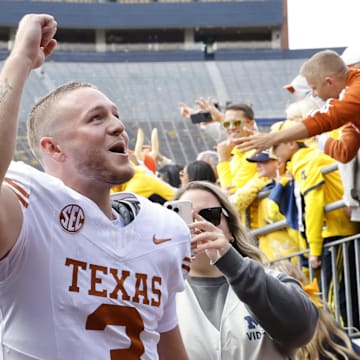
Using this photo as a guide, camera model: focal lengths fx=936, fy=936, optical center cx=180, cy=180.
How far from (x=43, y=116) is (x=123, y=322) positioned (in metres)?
0.56

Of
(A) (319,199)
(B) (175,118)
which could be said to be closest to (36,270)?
(A) (319,199)

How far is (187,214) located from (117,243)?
50 centimetres

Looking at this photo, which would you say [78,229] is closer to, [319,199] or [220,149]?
[319,199]

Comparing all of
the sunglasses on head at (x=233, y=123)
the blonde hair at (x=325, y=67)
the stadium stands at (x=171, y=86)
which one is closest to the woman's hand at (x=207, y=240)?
the blonde hair at (x=325, y=67)

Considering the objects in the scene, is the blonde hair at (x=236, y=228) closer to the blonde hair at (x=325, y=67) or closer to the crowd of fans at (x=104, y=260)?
the crowd of fans at (x=104, y=260)

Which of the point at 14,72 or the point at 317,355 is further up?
the point at 14,72

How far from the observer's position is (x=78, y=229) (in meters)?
2.11

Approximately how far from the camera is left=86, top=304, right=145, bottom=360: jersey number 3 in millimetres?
2080

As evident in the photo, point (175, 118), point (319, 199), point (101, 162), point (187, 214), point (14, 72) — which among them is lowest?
point (175, 118)

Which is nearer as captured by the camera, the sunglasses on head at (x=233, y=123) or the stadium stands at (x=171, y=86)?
the sunglasses on head at (x=233, y=123)

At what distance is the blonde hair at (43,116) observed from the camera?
230 centimetres

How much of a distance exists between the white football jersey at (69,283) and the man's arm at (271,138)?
2145 mm

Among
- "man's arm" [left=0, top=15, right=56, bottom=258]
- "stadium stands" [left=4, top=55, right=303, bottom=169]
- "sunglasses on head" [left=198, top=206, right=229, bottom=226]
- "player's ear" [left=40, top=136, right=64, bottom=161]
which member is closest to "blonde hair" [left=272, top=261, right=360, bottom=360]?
"sunglasses on head" [left=198, top=206, right=229, bottom=226]

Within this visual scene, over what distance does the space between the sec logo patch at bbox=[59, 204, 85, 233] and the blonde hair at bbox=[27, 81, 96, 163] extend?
26cm
